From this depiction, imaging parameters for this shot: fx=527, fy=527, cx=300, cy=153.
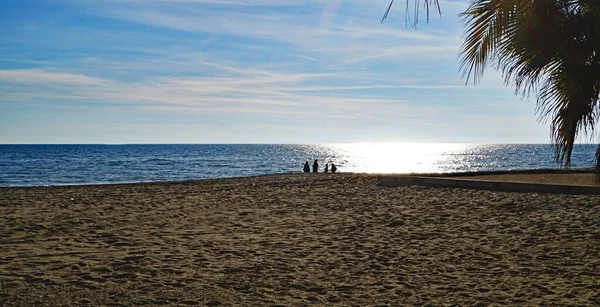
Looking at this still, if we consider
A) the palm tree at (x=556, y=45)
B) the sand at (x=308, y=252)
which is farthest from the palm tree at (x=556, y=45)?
the sand at (x=308, y=252)

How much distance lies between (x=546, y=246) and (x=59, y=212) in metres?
10.0

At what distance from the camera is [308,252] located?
25.3 ft

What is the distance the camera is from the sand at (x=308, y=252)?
18.5ft

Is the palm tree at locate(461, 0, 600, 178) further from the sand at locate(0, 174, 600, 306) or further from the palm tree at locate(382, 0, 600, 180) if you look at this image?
the sand at locate(0, 174, 600, 306)

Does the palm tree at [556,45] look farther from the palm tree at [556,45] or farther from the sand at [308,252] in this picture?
the sand at [308,252]

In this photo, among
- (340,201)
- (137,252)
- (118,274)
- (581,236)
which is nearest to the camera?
(118,274)

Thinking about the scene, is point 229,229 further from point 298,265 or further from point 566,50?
point 566,50

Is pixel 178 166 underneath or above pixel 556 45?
underneath

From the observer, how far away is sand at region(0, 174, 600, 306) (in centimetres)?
564

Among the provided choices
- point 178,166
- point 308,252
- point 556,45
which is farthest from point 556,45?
point 178,166

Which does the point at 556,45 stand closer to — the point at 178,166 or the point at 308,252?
the point at 308,252

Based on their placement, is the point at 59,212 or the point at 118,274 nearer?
the point at 118,274

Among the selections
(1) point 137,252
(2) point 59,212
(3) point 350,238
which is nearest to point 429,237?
(3) point 350,238

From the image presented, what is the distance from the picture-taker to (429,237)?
8.69 m
